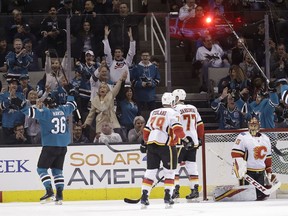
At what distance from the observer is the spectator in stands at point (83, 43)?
50.4 feet

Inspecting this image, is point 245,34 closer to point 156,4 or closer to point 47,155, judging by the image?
point 156,4

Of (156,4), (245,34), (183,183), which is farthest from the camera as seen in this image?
Answer: (156,4)

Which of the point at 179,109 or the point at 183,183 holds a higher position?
the point at 179,109

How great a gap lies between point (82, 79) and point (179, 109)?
1.86 meters

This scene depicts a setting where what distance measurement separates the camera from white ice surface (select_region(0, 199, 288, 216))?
12.2 metres

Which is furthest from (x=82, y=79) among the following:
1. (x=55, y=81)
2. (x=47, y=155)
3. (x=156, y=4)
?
(x=156, y=4)

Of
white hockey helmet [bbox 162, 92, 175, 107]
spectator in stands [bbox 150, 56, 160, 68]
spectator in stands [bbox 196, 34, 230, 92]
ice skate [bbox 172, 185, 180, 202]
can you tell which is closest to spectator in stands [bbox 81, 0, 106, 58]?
spectator in stands [bbox 150, 56, 160, 68]

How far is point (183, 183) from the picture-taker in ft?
Answer: 49.5

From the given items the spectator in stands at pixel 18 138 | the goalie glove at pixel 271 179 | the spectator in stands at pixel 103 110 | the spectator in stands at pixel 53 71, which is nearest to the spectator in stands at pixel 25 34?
the spectator in stands at pixel 53 71

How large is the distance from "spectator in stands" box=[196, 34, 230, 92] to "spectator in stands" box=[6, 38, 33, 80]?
8.64 feet

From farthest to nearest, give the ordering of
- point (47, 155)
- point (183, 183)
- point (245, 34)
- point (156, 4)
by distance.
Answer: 1. point (156, 4)
2. point (245, 34)
3. point (183, 183)
4. point (47, 155)

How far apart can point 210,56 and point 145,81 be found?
1.32 metres

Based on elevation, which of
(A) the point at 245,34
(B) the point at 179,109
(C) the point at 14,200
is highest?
(A) the point at 245,34

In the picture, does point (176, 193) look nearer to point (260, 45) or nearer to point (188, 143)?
point (188, 143)
